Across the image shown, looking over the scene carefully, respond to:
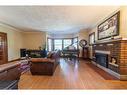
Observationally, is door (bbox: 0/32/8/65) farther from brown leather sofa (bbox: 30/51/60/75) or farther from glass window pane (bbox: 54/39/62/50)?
glass window pane (bbox: 54/39/62/50)

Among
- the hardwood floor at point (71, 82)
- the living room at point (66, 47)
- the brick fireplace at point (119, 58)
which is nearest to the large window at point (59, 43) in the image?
the living room at point (66, 47)

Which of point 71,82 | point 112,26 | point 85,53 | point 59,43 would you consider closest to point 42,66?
point 71,82

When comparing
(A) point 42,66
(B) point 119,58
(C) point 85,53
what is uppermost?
(B) point 119,58

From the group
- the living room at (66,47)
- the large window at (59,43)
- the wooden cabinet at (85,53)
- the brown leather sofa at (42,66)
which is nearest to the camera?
the living room at (66,47)

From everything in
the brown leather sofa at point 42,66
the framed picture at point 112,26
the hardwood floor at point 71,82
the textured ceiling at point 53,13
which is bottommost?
the hardwood floor at point 71,82

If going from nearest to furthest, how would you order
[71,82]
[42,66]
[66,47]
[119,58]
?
1. [71,82]
2. [119,58]
3. [42,66]
4. [66,47]

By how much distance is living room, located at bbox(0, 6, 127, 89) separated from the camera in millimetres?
3852

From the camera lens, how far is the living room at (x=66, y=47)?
3.85m

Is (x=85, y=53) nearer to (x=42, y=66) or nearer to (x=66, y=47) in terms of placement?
(x=66, y=47)

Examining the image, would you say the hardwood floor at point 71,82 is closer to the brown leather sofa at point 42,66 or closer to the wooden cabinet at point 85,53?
the brown leather sofa at point 42,66

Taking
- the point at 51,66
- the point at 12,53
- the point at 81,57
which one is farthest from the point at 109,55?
the point at 12,53

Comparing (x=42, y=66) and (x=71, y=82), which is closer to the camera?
(x=71, y=82)

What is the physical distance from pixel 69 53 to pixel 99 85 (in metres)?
6.05

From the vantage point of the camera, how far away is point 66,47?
9.94 metres
